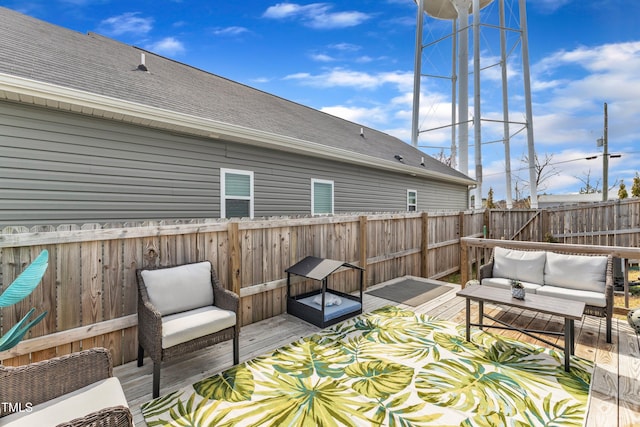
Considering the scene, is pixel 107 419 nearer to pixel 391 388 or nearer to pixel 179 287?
pixel 179 287

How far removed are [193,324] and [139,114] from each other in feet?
10.9

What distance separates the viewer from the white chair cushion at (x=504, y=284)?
14.0 feet

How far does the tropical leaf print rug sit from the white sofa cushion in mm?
1345

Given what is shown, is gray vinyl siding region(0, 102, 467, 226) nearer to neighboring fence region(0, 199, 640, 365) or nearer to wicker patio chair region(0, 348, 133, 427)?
neighboring fence region(0, 199, 640, 365)

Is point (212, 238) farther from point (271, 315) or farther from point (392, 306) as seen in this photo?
point (392, 306)

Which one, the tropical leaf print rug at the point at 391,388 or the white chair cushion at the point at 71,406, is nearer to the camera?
the white chair cushion at the point at 71,406

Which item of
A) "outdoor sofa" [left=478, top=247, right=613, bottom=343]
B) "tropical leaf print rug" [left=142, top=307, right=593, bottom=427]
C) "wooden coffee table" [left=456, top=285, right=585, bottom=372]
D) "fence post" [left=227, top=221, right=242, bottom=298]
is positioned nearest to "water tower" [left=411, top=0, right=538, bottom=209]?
"outdoor sofa" [left=478, top=247, right=613, bottom=343]

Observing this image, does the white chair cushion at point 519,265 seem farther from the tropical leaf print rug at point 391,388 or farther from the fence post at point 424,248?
the fence post at point 424,248

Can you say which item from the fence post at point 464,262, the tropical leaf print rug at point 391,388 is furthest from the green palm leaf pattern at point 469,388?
the fence post at point 464,262

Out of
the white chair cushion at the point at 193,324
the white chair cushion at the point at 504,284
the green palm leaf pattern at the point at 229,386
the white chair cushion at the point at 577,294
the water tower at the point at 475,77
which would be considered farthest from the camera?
the water tower at the point at 475,77

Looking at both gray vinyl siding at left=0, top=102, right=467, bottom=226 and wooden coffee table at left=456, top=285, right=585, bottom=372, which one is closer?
wooden coffee table at left=456, top=285, right=585, bottom=372

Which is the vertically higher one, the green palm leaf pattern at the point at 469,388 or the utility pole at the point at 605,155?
the utility pole at the point at 605,155

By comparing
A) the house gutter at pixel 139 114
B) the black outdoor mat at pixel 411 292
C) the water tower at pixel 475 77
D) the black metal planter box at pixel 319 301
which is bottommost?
the black outdoor mat at pixel 411 292

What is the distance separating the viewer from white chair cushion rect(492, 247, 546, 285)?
4.53m
